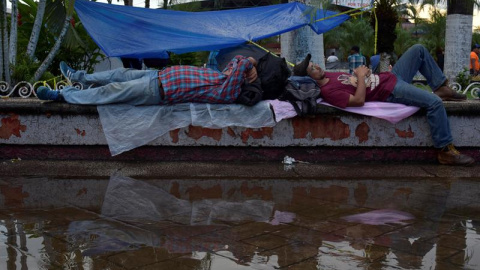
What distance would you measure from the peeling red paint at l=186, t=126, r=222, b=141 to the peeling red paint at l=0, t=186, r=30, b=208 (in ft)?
5.44

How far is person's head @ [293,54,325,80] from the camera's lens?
18.5ft

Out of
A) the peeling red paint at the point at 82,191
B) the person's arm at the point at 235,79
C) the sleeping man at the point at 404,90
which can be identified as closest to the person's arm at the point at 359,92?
the sleeping man at the point at 404,90

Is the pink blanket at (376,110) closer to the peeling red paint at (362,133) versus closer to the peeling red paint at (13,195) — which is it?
the peeling red paint at (362,133)

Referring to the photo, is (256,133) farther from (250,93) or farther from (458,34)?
(458,34)

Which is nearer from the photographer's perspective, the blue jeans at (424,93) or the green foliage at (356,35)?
the blue jeans at (424,93)

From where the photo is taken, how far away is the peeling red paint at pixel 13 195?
13.0 feet

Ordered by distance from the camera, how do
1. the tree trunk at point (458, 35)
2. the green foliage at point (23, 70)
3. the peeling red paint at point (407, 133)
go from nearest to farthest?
the peeling red paint at point (407, 133) → the green foliage at point (23, 70) → the tree trunk at point (458, 35)

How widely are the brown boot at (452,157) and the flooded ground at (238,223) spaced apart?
0.46 metres

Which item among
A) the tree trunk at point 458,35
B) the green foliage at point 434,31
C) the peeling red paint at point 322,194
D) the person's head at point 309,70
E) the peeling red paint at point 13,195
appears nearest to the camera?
the peeling red paint at point 13,195

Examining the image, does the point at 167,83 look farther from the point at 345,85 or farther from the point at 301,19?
the point at 301,19

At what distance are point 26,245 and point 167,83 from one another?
8.55 ft

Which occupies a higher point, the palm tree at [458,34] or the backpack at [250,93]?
the palm tree at [458,34]

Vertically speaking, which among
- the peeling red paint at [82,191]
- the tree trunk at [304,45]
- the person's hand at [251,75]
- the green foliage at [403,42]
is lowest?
the peeling red paint at [82,191]

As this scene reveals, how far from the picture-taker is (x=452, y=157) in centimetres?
534
